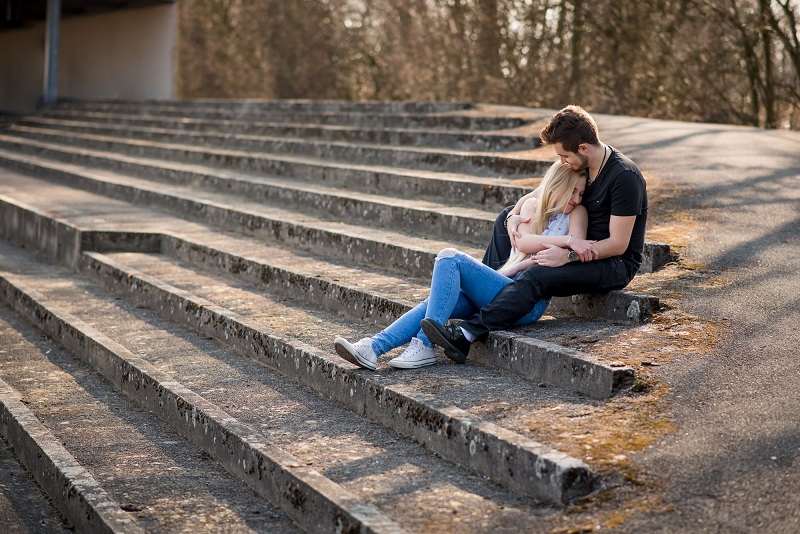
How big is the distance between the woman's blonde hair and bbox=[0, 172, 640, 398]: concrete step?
593mm

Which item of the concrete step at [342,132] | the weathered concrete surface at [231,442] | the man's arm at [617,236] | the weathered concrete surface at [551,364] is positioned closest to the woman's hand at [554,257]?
the man's arm at [617,236]

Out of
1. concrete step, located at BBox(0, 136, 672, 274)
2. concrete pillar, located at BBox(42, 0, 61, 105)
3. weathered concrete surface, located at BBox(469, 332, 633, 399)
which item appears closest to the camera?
weathered concrete surface, located at BBox(469, 332, 633, 399)

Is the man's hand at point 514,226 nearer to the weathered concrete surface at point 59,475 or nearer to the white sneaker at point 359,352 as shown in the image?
the white sneaker at point 359,352

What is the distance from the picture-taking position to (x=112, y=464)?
424 cm

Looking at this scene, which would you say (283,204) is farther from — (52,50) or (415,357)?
(52,50)

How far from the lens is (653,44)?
13.7 meters

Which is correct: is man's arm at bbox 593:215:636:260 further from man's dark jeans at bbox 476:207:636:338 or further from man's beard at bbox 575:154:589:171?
man's beard at bbox 575:154:589:171

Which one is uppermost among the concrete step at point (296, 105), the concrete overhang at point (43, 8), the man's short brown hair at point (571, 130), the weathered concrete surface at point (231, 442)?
the concrete overhang at point (43, 8)

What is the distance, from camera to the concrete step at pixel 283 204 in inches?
269

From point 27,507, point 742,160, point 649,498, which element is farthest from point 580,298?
point 742,160

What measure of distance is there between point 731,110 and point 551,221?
9.36 m

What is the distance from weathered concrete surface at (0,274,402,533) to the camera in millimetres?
3359

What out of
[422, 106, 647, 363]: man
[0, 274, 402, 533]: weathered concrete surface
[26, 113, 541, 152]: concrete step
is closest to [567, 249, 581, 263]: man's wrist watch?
[422, 106, 647, 363]: man

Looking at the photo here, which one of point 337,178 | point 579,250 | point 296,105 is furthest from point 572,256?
point 296,105
